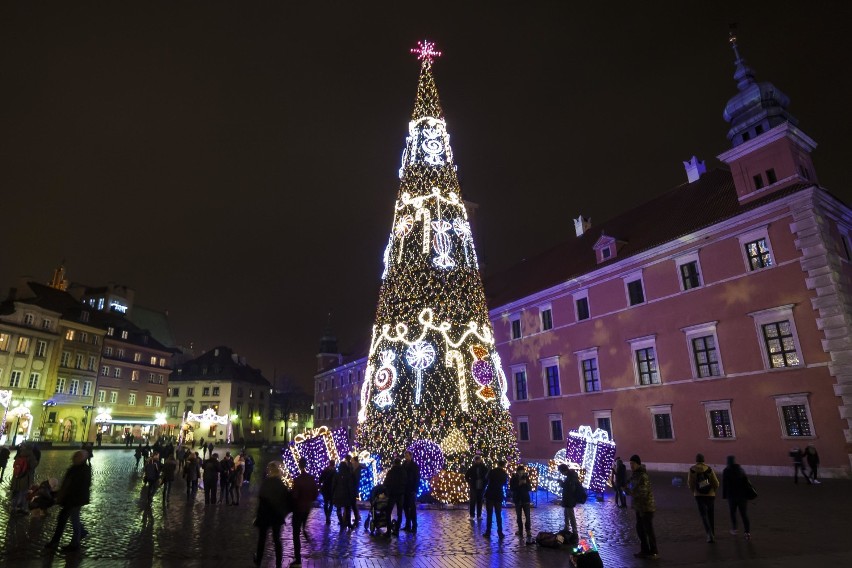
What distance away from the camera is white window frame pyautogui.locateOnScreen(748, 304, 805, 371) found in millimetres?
20234

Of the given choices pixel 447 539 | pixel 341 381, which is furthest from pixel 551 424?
pixel 341 381

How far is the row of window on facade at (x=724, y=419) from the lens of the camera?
1975 cm

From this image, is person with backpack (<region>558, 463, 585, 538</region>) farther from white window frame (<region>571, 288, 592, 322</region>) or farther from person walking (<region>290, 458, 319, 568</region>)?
white window frame (<region>571, 288, 592, 322</region>)

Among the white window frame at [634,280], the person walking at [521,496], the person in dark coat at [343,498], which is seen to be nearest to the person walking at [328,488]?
the person in dark coat at [343,498]

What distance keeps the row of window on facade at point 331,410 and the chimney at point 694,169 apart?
43055 mm

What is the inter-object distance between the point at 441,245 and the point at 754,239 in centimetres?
1567

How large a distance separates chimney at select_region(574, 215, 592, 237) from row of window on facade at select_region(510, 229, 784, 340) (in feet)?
Answer: 27.5

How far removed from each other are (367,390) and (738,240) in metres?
18.5

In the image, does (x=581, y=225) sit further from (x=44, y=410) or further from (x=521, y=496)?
(x=44, y=410)

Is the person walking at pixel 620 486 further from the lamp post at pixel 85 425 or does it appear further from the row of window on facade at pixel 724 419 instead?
the lamp post at pixel 85 425

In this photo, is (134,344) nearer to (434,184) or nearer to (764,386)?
(434,184)

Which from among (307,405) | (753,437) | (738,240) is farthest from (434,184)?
(307,405)

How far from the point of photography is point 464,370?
15234mm

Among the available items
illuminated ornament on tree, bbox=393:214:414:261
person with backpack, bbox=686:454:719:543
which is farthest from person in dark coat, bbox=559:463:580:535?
illuminated ornament on tree, bbox=393:214:414:261
